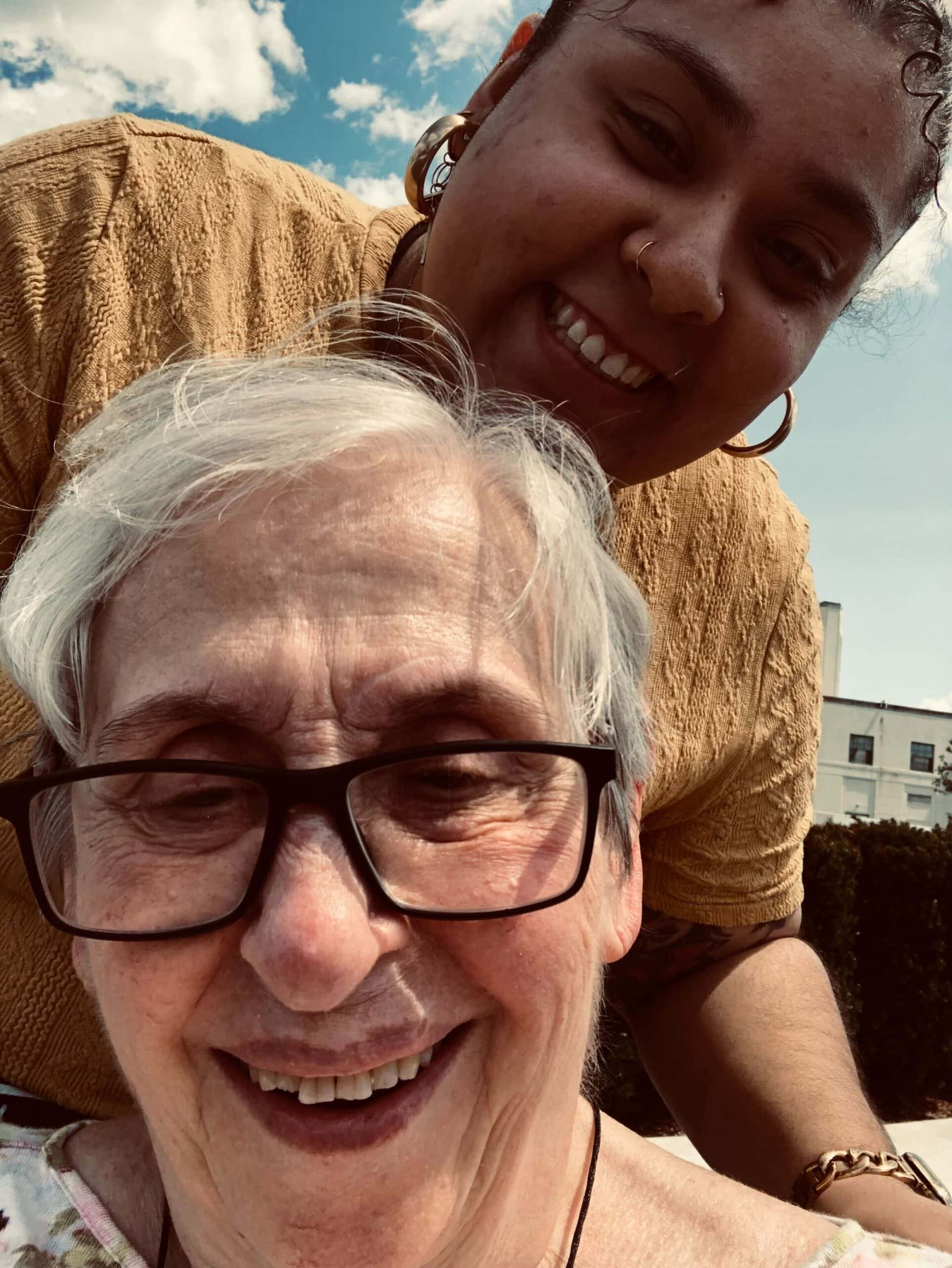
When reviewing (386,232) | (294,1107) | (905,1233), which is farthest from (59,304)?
(905,1233)

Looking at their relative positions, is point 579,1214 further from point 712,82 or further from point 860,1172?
point 712,82

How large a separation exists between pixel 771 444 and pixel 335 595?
118cm

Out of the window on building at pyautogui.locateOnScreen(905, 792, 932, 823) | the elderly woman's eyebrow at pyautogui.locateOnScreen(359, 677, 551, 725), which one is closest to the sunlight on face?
the elderly woman's eyebrow at pyautogui.locateOnScreen(359, 677, 551, 725)

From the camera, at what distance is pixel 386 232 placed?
186 centimetres

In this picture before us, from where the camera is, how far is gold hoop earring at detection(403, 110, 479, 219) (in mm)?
1646

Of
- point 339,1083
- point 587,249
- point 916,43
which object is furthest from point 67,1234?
point 916,43

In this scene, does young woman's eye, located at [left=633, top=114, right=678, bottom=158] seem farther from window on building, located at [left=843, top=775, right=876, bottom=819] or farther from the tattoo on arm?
window on building, located at [left=843, top=775, right=876, bottom=819]

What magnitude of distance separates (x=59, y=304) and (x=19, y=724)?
677 millimetres

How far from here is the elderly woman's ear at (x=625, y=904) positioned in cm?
143

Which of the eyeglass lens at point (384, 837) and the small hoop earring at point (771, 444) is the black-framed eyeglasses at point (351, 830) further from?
the small hoop earring at point (771, 444)

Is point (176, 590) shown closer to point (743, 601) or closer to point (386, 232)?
point (386, 232)

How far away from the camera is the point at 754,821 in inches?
89.7

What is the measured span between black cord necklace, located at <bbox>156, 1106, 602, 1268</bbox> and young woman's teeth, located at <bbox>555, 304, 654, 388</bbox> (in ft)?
3.97

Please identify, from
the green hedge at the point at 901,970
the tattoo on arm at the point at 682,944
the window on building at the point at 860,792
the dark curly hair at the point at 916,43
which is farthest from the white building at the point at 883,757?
the dark curly hair at the point at 916,43
